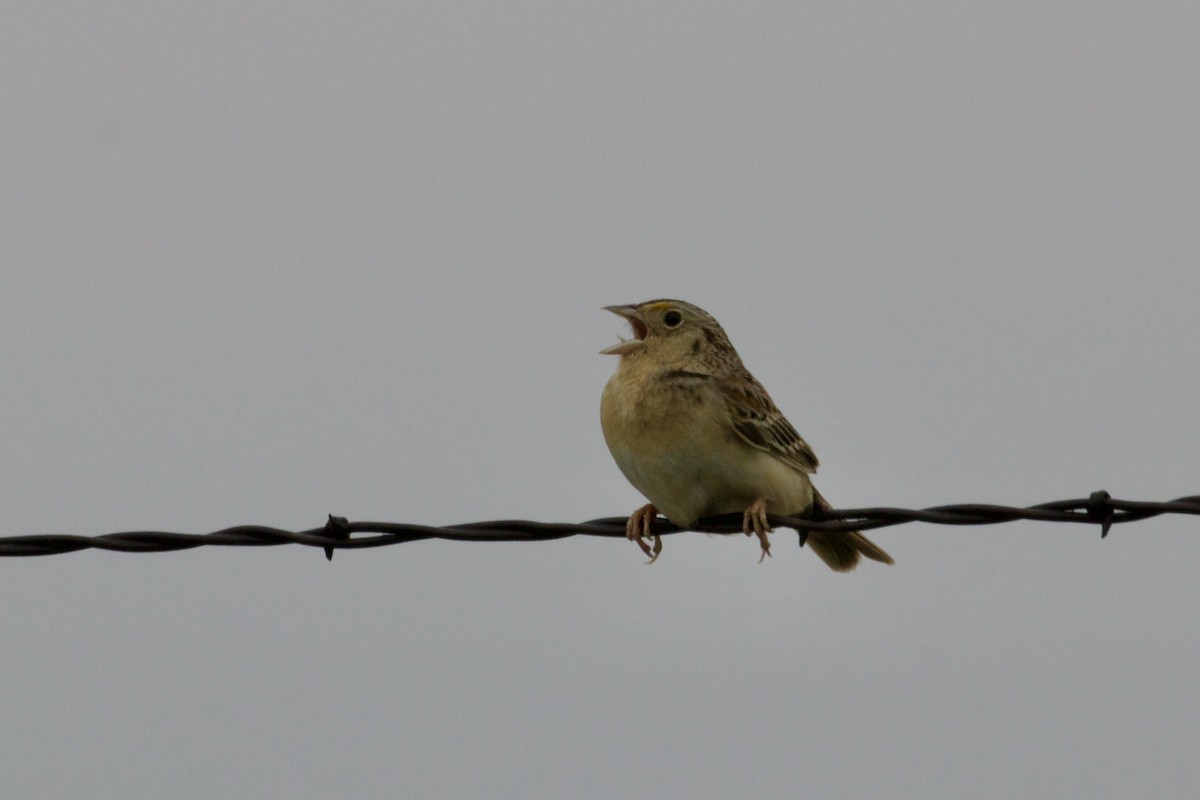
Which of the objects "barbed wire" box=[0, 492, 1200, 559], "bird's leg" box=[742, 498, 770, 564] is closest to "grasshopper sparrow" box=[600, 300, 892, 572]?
"bird's leg" box=[742, 498, 770, 564]

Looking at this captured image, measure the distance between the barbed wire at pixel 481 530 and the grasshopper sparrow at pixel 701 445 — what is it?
4.19ft

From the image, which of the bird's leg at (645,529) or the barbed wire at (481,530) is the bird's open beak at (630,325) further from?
the barbed wire at (481,530)

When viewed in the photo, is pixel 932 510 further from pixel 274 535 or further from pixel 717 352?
pixel 717 352

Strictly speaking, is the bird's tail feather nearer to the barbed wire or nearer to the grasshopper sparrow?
the grasshopper sparrow

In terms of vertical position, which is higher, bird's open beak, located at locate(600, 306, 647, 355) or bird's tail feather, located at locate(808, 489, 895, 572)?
bird's open beak, located at locate(600, 306, 647, 355)

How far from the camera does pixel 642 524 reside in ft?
26.8

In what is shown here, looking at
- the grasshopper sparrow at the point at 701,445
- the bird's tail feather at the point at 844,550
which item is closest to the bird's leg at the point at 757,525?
the grasshopper sparrow at the point at 701,445

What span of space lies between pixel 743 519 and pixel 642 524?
1.49ft

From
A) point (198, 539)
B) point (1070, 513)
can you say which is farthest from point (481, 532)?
point (1070, 513)

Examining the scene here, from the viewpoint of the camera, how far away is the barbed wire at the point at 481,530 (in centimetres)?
628

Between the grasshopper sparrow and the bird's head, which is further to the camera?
the bird's head

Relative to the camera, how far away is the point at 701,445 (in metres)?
8.29

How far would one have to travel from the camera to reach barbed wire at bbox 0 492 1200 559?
20.6 feet

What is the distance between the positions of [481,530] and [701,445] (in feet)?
6.19
